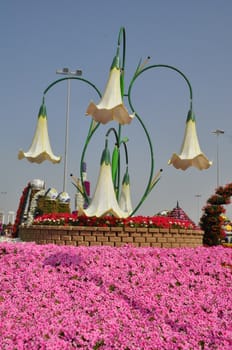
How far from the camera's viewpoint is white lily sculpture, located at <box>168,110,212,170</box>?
1152 centimetres

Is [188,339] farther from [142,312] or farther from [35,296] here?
[35,296]

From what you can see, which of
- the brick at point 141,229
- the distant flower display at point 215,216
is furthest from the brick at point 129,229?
the distant flower display at point 215,216

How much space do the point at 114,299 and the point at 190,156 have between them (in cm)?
585

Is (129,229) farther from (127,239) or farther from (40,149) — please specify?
(40,149)

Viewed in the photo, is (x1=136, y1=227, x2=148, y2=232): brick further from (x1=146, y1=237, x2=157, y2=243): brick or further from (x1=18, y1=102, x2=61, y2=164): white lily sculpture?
(x1=18, y1=102, x2=61, y2=164): white lily sculpture

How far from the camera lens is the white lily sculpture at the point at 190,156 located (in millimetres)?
11516

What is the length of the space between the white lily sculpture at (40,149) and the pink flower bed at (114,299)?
2992mm

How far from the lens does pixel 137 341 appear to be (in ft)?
16.8

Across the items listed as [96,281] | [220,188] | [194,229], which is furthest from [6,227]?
[96,281]

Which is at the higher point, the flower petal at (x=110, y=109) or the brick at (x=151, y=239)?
the flower petal at (x=110, y=109)

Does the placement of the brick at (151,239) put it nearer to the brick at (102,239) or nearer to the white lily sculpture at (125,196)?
the brick at (102,239)

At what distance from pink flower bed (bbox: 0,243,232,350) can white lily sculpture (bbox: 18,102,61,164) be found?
2.99 meters

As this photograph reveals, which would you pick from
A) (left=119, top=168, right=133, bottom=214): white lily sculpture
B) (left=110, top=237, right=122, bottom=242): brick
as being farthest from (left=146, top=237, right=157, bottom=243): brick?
(left=119, top=168, right=133, bottom=214): white lily sculpture

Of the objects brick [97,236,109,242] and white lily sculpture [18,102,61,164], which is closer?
brick [97,236,109,242]
